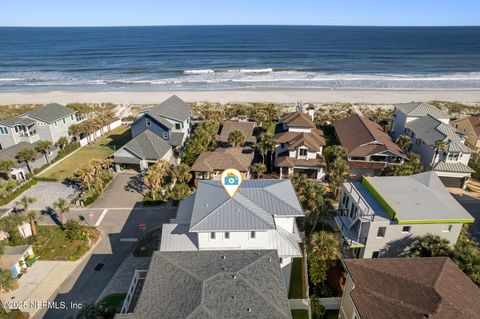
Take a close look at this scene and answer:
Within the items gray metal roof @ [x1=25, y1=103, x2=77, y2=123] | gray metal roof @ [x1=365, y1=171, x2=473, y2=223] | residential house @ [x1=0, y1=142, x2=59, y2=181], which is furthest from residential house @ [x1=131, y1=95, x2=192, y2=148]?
gray metal roof @ [x1=365, y1=171, x2=473, y2=223]

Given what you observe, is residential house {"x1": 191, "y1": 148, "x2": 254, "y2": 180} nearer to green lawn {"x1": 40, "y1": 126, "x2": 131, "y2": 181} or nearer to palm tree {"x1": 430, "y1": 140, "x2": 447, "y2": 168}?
green lawn {"x1": 40, "y1": 126, "x2": 131, "y2": 181}

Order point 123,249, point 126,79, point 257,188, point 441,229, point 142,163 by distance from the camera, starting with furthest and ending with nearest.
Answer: point 126,79 → point 142,163 → point 123,249 → point 257,188 → point 441,229

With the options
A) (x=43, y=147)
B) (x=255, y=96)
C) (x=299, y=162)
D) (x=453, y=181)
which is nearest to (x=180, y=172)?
(x=299, y=162)

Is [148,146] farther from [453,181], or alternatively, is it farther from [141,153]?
[453,181]

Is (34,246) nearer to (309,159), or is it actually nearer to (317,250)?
(317,250)

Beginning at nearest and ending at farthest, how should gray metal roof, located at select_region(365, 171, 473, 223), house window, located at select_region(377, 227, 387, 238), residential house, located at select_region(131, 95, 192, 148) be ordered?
1. gray metal roof, located at select_region(365, 171, 473, 223)
2. house window, located at select_region(377, 227, 387, 238)
3. residential house, located at select_region(131, 95, 192, 148)

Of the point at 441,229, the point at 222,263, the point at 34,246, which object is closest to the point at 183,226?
the point at 222,263

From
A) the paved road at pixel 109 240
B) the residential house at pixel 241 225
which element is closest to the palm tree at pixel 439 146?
the residential house at pixel 241 225
